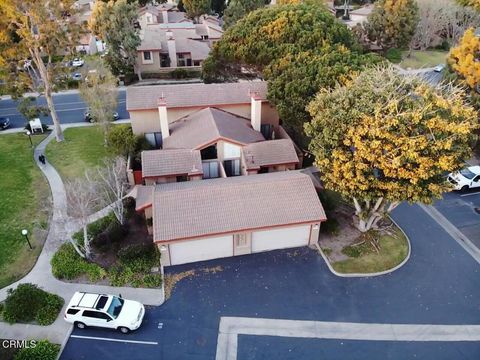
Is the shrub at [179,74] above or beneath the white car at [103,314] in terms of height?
above

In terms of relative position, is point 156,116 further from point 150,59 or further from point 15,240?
point 150,59

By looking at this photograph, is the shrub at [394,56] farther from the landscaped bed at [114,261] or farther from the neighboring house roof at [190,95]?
the landscaped bed at [114,261]

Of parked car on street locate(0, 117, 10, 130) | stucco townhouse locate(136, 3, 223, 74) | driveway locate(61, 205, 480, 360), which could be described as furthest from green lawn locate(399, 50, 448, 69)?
parked car on street locate(0, 117, 10, 130)

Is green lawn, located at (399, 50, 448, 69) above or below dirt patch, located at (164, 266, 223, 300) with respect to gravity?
above

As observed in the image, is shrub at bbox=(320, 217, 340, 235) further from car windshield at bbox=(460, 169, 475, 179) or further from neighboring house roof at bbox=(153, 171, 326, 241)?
car windshield at bbox=(460, 169, 475, 179)

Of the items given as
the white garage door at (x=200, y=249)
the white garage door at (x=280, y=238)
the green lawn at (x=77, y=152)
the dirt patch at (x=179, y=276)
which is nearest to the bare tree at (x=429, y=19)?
the white garage door at (x=280, y=238)
